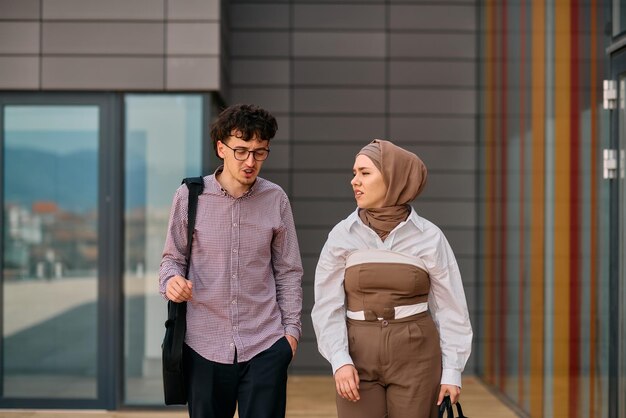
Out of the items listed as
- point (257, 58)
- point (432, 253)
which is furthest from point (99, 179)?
point (432, 253)

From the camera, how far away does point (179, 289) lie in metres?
2.45

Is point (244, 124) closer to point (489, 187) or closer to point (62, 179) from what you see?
point (62, 179)

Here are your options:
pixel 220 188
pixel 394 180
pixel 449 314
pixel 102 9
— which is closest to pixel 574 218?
pixel 449 314

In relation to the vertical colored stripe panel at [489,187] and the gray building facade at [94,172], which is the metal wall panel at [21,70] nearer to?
the gray building facade at [94,172]

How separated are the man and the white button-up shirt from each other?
0.22 meters

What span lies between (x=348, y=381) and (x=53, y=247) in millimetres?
3699

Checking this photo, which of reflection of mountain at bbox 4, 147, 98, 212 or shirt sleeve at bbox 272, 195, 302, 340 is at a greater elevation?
reflection of mountain at bbox 4, 147, 98, 212

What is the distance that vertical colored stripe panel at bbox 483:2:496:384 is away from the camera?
6.36m

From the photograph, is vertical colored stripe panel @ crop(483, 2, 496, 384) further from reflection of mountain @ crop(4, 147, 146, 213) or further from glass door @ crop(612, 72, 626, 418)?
glass door @ crop(612, 72, 626, 418)

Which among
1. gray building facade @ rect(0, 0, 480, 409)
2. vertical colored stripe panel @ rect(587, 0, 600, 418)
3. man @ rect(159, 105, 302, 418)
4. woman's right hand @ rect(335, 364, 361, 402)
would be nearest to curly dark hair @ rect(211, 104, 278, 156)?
man @ rect(159, 105, 302, 418)

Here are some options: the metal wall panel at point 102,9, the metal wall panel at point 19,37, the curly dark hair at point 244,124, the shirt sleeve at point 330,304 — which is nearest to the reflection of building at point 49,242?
the metal wall panel at point 19,37

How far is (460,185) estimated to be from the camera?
22.7 ft

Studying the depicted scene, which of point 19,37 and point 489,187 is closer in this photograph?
point 19,37

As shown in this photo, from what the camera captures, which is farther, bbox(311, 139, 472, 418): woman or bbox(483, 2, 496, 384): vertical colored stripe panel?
bbox(483, 2, 496, 384): vertical colored stripe panel
